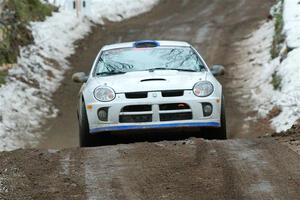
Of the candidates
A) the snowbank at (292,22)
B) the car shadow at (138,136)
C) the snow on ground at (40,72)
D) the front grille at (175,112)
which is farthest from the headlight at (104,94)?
the snowbank at (292,22)

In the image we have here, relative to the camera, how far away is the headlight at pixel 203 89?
863cm

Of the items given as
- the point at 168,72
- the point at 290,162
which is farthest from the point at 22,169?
the point at 168,72

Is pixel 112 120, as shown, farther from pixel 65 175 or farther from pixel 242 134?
pixel 242 134

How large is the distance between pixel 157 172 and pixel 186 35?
16117mm

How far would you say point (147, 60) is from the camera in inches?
384

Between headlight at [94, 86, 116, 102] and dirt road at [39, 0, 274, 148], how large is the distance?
15.7 ft

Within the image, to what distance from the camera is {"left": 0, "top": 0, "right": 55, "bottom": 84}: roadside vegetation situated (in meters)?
17.3

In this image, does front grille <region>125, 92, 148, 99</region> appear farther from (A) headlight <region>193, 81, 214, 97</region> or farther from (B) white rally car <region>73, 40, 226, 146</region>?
(A) headlight <region>193, 81, 214, 97</region>

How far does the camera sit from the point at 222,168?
6.29m

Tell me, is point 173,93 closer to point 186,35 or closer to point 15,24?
point 15,24

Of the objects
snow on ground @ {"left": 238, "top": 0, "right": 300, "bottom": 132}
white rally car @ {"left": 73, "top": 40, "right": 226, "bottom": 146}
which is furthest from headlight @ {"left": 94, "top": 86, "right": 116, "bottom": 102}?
snow on ground @ {"left": 238, "top": 0, "right": 300, "bottom": 132}

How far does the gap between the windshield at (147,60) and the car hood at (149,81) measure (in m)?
0.32

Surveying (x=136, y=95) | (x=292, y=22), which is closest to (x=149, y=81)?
(x=136, y=95)

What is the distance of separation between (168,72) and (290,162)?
9.89 ft
